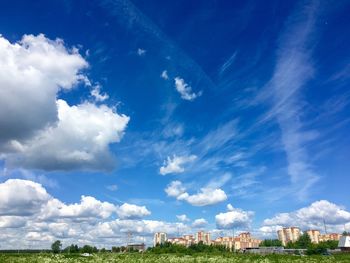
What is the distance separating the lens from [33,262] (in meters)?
44.3

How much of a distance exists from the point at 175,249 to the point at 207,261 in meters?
106

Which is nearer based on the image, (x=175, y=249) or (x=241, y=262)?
(x=241, y=262)

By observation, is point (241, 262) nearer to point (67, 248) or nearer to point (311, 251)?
point (311, 251)

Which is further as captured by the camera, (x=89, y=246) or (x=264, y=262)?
(x=89, y=246)

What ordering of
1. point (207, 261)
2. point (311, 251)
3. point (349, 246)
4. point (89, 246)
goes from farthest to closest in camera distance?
1. point (89, 246)
2. point (349, 246)
3. point (311, 251)
4. point (207, 261)

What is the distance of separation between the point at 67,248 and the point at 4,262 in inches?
5792

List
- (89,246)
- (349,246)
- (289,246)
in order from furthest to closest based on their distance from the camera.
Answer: (289,246) < (89,246) < (349,246)

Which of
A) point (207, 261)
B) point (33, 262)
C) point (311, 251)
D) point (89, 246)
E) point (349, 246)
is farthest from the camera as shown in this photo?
point (89, 246)

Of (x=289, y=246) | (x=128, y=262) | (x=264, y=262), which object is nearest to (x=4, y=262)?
(x=128, y=262)

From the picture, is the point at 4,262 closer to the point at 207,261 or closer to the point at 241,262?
the point at 207,261

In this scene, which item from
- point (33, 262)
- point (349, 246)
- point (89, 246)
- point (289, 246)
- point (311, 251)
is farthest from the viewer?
point (289, 246)

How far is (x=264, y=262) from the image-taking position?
54312 millimetres

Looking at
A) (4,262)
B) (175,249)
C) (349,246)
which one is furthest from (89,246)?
(4,262)

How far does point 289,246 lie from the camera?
641 ft
